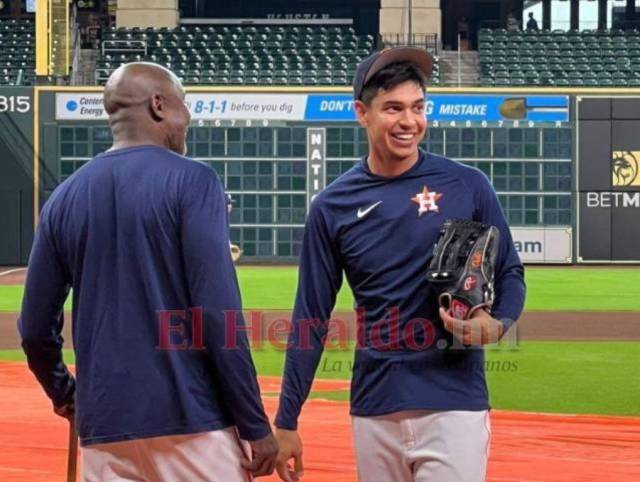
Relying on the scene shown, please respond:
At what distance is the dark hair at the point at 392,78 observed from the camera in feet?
16.3

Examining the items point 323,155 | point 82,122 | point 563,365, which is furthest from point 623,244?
point 563,365

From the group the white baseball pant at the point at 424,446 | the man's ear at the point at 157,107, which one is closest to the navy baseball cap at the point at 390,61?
the man's ear at the point at 157,107

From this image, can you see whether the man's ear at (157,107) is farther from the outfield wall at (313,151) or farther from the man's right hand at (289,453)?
the outfield wall at (313,151)

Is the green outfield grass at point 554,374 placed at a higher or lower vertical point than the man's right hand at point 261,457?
lower

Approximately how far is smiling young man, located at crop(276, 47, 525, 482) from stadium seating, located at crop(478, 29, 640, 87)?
36488mm

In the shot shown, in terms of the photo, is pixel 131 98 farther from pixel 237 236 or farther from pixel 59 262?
pixel 237 236

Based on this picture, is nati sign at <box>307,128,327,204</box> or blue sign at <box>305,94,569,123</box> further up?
blue sign at <box>305,94,569,123</box>

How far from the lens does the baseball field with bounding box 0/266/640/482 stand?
9.70 metres

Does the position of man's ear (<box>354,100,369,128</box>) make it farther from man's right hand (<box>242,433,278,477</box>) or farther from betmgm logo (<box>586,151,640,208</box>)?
betmgm logo (<box>586,151,640,208</box>)

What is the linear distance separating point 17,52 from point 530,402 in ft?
105

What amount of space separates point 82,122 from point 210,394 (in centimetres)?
3479

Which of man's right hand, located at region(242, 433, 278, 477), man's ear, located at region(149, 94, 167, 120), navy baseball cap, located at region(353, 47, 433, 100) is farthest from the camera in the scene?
navy baseball cap, located at region(353, 47, 433, 100)

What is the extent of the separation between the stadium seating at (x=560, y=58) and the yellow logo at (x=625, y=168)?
2621 mm

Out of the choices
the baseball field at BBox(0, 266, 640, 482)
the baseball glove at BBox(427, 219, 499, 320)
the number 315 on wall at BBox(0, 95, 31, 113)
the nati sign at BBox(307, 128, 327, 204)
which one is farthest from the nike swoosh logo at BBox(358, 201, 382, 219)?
the number 315 on wall at BBox(0, 95, 31, 113)
